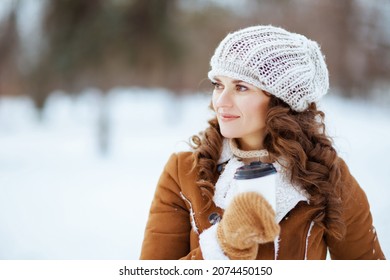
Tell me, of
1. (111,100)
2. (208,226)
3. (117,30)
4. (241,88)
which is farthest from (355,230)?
(111,100)

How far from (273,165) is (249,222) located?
322 millimetres

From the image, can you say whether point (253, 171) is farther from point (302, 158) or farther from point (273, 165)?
point (302, 158)

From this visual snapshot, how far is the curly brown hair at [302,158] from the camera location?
4.83 ft

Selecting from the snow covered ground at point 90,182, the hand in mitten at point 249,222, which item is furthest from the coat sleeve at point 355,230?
the hand in mitten at point 249,222

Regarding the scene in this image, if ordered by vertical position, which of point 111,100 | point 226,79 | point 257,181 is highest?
point 226,79

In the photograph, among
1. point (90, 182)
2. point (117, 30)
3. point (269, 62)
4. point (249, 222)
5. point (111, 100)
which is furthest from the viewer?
point (111, 100)

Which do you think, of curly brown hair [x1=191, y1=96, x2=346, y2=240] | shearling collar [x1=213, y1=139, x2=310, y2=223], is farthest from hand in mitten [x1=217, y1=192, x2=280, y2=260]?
curly brown hair [x1=191, y1=96, x2=346, y2=240]

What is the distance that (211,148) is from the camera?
1.57 meters

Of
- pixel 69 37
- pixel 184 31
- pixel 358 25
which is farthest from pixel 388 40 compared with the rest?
pixel 69 37

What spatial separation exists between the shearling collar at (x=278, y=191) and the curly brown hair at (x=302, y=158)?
0.02 m

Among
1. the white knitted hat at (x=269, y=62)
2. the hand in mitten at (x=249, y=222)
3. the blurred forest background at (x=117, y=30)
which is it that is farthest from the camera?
the blurred forest background at (x=117, y=30)

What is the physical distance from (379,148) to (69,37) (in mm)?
6218

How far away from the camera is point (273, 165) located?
4.70ft

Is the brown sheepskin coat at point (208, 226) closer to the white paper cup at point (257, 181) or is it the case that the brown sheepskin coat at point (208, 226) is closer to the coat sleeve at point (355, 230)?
the coat sleeve at point (355, 230)
